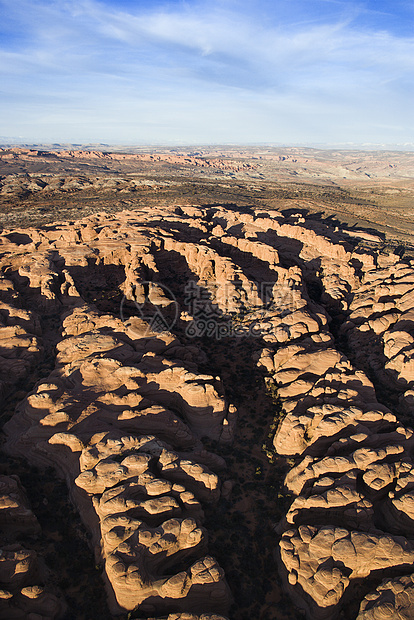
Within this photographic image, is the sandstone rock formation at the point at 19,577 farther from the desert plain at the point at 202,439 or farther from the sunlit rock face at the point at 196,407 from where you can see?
the sunlit rock face at the point at 196,407

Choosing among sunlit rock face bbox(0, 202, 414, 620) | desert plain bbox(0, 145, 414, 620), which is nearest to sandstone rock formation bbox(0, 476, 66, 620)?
desert plain bbox(0, 145, 414, 620)

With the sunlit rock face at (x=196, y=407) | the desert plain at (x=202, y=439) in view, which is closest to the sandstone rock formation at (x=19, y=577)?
the desert plain at (x=202, y=439)

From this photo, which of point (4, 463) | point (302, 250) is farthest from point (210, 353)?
point (302, 250)

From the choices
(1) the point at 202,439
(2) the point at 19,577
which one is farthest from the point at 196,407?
(2) the point at 19,577

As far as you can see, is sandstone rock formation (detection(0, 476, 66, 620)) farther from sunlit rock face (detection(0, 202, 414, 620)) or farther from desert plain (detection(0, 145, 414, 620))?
sunlit rock face (detection(0, 202, 414, 620))

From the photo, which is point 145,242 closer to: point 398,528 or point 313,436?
point 313,436

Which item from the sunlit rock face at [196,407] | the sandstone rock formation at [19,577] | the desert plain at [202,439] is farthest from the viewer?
the sunlit rock face at [196,407]
